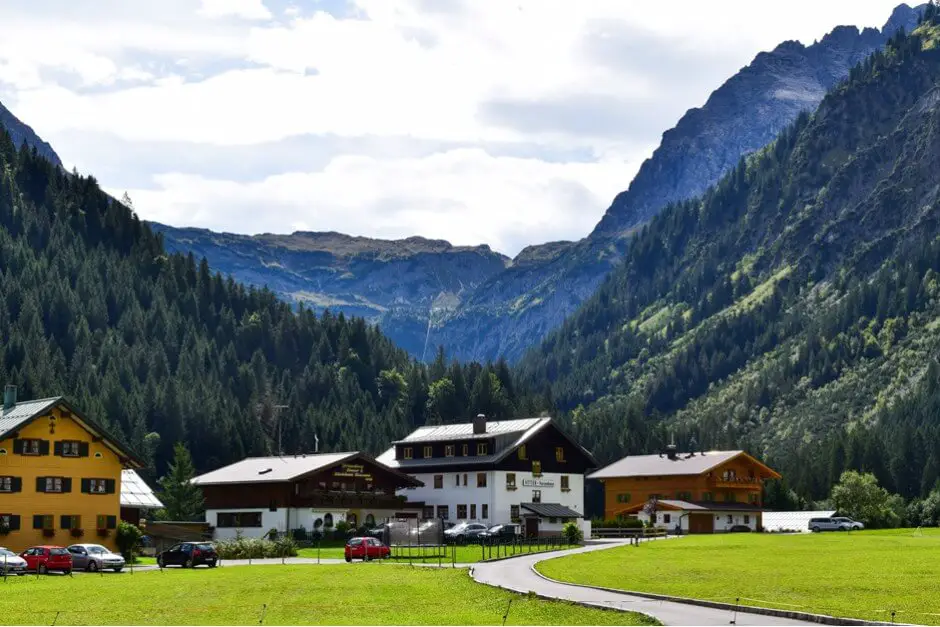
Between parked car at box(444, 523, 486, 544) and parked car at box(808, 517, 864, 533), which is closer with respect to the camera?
parked car at box(444, 523, 486, 544)

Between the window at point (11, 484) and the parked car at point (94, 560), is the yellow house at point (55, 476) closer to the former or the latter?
the window at point (11, 484)

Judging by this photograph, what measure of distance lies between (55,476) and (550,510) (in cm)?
5322

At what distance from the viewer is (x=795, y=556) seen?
7700 cm

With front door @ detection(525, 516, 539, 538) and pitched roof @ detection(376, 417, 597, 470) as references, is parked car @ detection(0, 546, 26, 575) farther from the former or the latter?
pitched roof @ detection(376, 417, 597, 470)

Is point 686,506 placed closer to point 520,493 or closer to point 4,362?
point 520,493

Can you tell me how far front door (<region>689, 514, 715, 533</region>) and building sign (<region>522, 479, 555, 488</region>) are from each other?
17.0 metres

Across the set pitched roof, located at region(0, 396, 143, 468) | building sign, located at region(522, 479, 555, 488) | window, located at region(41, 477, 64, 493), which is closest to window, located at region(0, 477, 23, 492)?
window, located at region(41, 477, 64, 493)

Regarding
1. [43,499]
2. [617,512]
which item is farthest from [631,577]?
[617,512]

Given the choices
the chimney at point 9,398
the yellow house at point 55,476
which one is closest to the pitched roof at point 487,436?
the yellow house at point 55,476

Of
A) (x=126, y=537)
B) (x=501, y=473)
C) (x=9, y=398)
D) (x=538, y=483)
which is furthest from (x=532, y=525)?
(x=9, y=398)

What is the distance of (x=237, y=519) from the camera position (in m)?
125

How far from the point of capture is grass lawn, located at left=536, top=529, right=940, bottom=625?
144 ft

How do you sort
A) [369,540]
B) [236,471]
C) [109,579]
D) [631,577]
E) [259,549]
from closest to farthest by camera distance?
[631,577] → [109,579] → [369,540] → [259,549] → [236,471]

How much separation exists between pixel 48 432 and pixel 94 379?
98148mm
